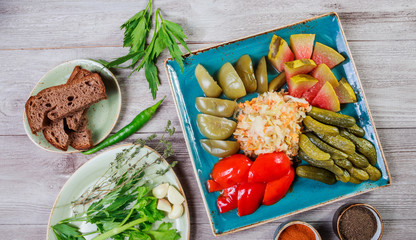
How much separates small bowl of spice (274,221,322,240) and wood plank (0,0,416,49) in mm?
1515

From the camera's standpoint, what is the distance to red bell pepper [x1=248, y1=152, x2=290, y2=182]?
2.03m

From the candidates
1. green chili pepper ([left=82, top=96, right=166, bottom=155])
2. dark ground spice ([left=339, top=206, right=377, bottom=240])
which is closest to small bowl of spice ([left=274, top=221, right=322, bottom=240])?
dark ground spice ([left=339, top=206, right=377, bottom=240])

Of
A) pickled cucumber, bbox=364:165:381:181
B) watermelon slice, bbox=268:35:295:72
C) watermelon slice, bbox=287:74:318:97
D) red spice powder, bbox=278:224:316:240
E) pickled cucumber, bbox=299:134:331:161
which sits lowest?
red spice powder, bbox=278:224:316:240

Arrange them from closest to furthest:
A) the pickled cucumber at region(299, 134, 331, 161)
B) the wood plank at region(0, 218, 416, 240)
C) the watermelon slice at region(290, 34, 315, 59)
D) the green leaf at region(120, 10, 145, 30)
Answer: the pickled cucumber at region(299, 134, 331, 161) → the watermelon slice at region(290, 34, 315, 59) → the green leaf at region(120, 10, 145, 30) → the wood plank at region(0, 218, 416, 240)

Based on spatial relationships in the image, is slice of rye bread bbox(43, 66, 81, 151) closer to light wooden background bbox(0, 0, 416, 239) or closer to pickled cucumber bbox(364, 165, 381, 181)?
light wooden background bbox(0, 0, 416, 239)

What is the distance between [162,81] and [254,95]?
0.74 m

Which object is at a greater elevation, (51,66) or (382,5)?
(382,5)

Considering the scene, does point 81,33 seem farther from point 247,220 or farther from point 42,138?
point 247,220

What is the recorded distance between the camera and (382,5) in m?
2.38

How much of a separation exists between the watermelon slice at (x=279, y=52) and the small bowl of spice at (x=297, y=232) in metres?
1.19

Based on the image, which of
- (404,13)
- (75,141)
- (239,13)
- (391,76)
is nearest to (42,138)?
(75,141)

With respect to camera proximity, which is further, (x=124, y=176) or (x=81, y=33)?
(x=81, y=33)

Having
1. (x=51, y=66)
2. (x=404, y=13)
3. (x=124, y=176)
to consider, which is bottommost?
(x=124, y=176)

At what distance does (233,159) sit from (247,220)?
1.56ft
